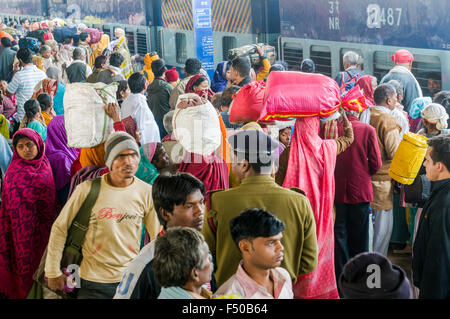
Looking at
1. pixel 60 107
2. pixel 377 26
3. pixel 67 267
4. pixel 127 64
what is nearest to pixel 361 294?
pixel 67 267

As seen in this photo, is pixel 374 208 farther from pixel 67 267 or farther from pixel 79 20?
pixel 79 20

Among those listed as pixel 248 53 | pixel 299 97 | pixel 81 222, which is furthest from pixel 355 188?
pixel 248 53

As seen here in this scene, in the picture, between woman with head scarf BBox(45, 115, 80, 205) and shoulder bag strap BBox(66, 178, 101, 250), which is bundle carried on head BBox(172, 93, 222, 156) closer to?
shoulder bag strap BBox(66, 178, 101, 250)

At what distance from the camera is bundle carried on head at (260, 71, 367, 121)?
4285 mm

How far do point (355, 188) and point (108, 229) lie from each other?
2.16 m

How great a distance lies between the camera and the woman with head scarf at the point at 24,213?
4.57m

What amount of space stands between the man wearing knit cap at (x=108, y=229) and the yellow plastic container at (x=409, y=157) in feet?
6.85

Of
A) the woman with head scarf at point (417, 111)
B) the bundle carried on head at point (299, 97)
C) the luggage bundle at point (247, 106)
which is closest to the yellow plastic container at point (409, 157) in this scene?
the bundle carried on head at point (299, 97)

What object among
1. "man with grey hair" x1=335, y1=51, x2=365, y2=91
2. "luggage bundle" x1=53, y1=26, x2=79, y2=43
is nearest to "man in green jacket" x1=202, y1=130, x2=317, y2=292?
"man with grey hair" x1=335, y1=51, x2=365, y2=91

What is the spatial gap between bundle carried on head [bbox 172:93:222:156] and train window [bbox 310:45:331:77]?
5.11m

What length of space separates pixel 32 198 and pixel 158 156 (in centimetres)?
89

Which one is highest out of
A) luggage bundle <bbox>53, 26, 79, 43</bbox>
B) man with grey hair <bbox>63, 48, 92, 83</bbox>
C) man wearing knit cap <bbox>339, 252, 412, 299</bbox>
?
luggage bundle <bbox>53, 26, 79, 43</bbox>

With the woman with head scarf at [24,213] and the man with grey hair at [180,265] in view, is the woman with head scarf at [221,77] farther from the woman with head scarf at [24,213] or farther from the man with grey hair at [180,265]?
the man with grey hair at [180,265]

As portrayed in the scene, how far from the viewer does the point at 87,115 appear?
4703 millimetres
